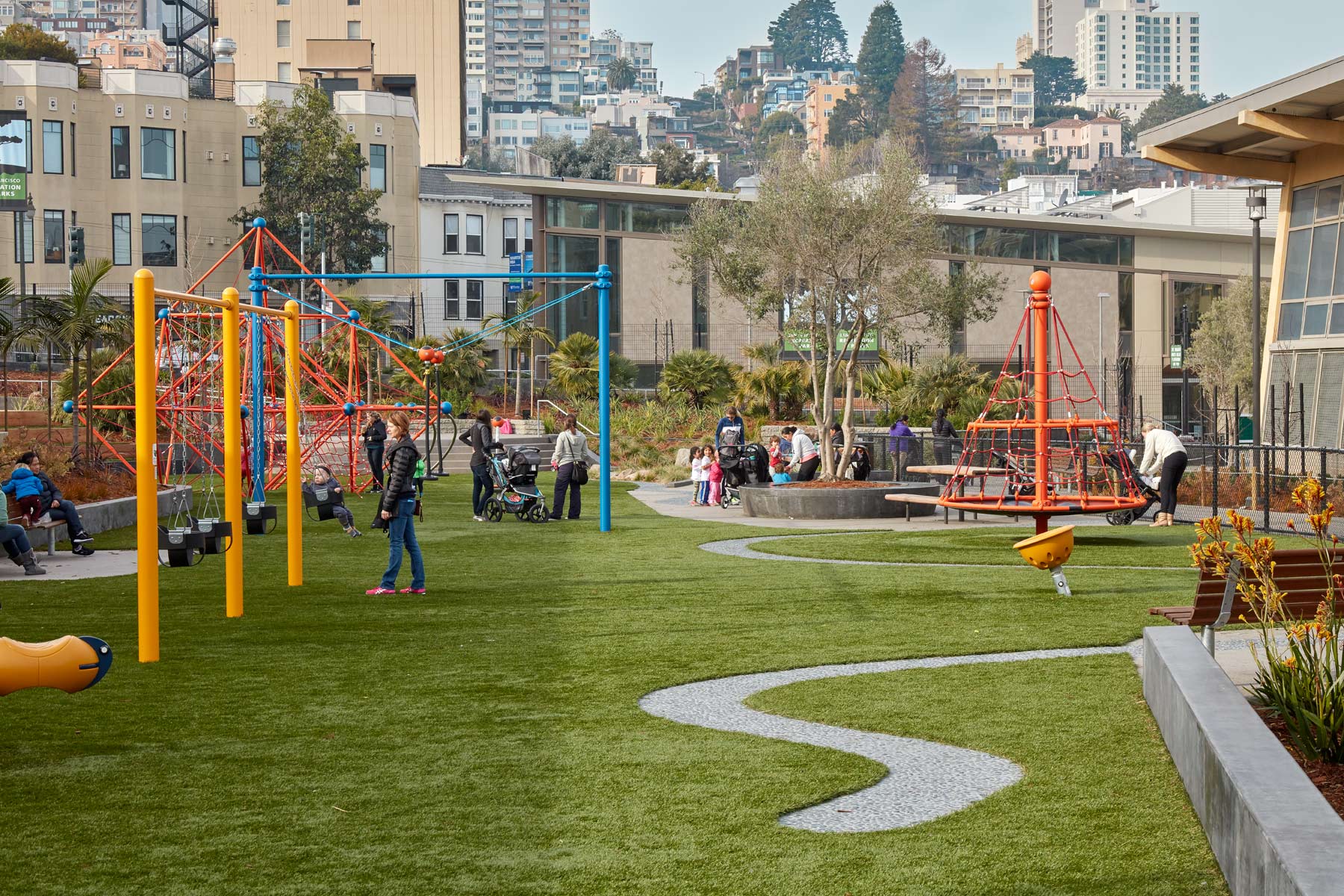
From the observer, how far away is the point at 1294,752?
270 inches

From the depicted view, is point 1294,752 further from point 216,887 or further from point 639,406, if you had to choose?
point 639,406

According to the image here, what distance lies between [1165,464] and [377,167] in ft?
170

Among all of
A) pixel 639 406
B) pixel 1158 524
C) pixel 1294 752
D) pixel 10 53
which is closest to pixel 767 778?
pixel 1294 752

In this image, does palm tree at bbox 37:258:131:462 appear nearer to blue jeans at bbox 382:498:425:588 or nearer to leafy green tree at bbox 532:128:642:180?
blue jeans at bbox 382:498:425:588

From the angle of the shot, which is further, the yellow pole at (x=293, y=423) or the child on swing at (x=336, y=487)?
the child on swing at (x=336, y=487)

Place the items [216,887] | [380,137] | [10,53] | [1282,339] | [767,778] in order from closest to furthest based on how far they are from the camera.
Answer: [216,887] < [767,778] < [1282,339] < [380,137] < [10,53]

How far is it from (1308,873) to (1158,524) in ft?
61.6

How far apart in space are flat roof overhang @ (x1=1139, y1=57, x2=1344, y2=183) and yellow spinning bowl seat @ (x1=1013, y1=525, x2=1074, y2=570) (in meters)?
15.2

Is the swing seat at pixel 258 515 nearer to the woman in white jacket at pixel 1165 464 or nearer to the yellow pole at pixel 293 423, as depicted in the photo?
the yellow pole at pixel 293 423

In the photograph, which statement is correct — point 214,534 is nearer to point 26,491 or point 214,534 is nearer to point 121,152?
point 26,491

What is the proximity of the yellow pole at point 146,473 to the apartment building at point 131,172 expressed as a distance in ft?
172

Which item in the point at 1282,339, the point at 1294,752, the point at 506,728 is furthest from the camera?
the point at 1282,339

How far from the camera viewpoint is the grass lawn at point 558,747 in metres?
5.91

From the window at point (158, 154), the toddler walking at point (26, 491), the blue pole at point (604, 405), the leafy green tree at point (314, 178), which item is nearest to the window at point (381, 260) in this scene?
the leafy green tree at point (314, 178)
